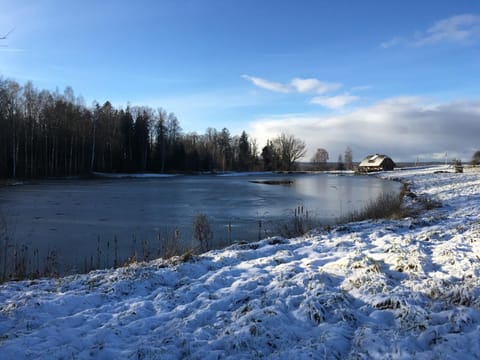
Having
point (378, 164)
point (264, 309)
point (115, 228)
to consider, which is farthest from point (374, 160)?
point (264, 309)

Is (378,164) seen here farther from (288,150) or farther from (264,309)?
(264,309)

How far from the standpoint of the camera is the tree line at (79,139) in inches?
1745

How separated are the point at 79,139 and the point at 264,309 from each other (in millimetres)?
55851

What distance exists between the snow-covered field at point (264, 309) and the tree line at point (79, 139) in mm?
42847

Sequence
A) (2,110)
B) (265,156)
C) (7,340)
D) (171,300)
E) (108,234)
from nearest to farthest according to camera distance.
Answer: (7,340)
(171,300)
(108,234)
(2,110)
(265,156)

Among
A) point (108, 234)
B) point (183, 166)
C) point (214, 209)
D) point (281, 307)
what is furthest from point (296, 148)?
point (281, 307)

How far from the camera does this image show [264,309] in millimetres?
3846

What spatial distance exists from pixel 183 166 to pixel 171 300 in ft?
227

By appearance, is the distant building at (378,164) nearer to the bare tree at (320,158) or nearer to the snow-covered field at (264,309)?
the bare tree at (320,158)

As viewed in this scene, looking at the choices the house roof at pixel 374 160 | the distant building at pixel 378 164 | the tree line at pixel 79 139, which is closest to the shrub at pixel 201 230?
the tree line at pixel 79 139

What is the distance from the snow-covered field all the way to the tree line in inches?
1687

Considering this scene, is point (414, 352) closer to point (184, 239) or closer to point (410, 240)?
point (410, 240)

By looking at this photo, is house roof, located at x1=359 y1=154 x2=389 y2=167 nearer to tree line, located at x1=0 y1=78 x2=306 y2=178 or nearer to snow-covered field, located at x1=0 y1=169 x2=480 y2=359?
tree line, located at x1=0 y1=78 x2=306 y2=178

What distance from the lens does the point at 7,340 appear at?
3.41 m
